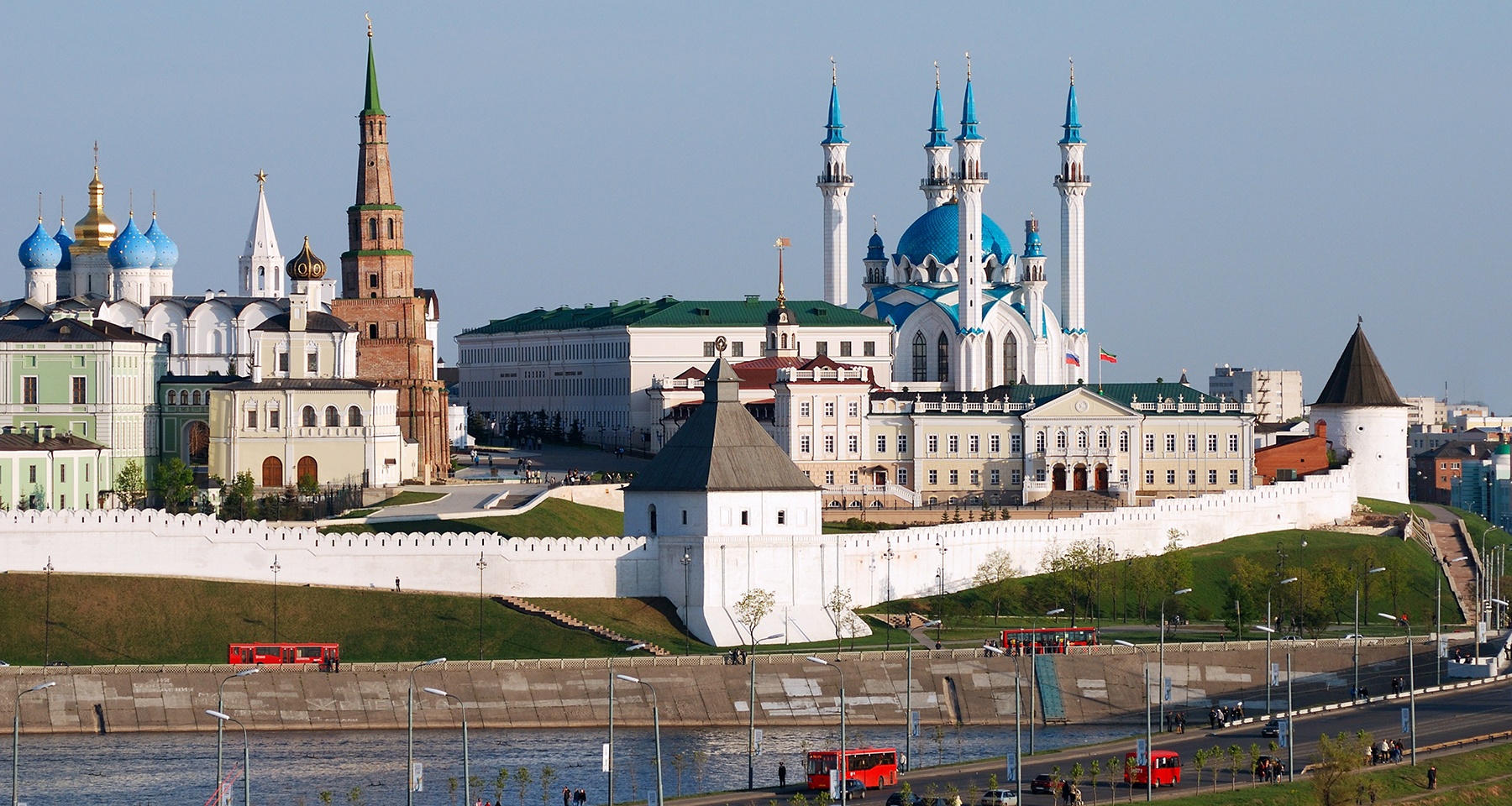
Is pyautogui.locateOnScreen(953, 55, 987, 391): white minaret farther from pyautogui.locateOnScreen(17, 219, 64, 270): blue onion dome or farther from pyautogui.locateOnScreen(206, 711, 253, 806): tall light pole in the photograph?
pyautogui.locateOnScreen(206, 711, 253, 806): tall light pole

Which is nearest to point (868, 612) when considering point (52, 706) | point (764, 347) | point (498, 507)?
point (498, 507)

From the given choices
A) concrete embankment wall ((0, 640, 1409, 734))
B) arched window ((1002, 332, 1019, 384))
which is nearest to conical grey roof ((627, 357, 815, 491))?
concrete embankment wall ((0, 640, 1409, 734))

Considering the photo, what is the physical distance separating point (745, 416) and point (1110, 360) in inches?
2747

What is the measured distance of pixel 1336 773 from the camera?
61.0 metres

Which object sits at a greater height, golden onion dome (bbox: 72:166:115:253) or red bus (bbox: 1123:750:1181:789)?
golden onion dome (bbox: 72:166:115:253)

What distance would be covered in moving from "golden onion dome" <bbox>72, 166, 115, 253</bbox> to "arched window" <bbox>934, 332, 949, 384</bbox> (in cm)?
3738

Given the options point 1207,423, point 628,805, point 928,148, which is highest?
point 928,148

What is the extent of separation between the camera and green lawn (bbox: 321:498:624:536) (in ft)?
296

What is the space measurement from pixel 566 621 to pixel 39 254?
1843 inches

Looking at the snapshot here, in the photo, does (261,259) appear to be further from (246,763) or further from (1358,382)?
(246,763)

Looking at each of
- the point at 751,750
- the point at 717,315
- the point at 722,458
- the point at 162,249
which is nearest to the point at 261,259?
the point at 162,249

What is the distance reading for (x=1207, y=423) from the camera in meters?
117

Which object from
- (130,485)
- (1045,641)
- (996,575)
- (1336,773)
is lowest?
(1336,773)

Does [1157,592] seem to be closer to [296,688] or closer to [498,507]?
[498,507]
